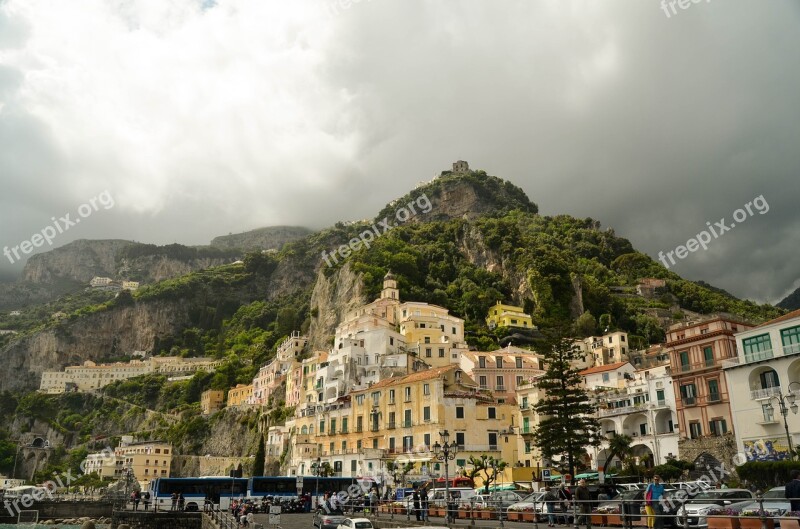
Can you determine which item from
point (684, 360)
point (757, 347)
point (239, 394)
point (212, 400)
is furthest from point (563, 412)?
point (212, 400)

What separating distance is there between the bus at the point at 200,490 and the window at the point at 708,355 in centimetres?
3458

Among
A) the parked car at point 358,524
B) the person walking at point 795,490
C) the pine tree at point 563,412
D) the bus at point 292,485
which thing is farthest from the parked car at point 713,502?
the bus at point 292,485

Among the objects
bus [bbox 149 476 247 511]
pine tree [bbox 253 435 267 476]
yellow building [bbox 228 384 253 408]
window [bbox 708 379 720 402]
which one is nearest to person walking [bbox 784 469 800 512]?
window [bbox 708 379 720 402]

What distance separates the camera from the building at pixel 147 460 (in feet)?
325

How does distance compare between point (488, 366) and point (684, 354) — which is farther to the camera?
point (488, 366)

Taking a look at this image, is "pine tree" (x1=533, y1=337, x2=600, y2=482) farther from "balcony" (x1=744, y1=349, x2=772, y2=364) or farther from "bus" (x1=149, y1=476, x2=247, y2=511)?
"bus" (x1=149, y1=476, x2=247, y2=511)

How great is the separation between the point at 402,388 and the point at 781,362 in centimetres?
2864

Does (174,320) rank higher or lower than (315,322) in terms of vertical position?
higher

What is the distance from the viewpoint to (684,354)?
4509 centimetres

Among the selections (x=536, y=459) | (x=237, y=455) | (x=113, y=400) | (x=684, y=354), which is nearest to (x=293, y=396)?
(x=237, y=455)

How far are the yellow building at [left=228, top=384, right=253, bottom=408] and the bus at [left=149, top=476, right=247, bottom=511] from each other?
66729mm

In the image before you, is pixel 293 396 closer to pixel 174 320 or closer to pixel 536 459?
pixel 536 459

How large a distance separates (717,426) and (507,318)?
47.0m

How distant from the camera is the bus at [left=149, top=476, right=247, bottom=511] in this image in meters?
45.8
